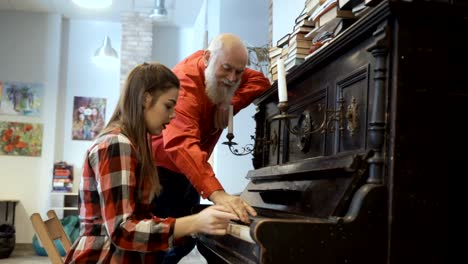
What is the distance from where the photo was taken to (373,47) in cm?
144

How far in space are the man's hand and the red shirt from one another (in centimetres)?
9

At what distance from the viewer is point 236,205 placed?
1771 millimetres

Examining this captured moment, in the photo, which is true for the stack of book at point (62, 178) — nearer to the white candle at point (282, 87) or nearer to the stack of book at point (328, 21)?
the stack of book at point (328, 21)

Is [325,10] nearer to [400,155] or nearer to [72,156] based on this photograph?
[400,155]

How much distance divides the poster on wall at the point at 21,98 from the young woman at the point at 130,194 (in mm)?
6964

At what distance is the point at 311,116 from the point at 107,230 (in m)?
0.88

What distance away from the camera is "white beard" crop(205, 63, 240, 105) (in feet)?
8.35

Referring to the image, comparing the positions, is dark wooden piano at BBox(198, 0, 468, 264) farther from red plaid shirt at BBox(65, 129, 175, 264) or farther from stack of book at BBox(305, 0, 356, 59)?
stack of book at BBox(305, 0, 356, 59)

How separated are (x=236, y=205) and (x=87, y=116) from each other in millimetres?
7039

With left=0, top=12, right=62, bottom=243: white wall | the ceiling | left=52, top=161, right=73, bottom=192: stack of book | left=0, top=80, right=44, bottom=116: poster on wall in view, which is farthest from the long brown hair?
left=0, top=80, right=44, bottom=116: poster on wall

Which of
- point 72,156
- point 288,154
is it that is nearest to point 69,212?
point 72,156

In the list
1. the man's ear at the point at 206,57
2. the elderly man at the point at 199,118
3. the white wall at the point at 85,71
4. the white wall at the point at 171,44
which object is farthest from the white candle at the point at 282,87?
the white wall at the point at 171,44

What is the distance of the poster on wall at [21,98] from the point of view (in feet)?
26.9

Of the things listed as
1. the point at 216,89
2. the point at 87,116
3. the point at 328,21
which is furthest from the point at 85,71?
the point at 328,21
